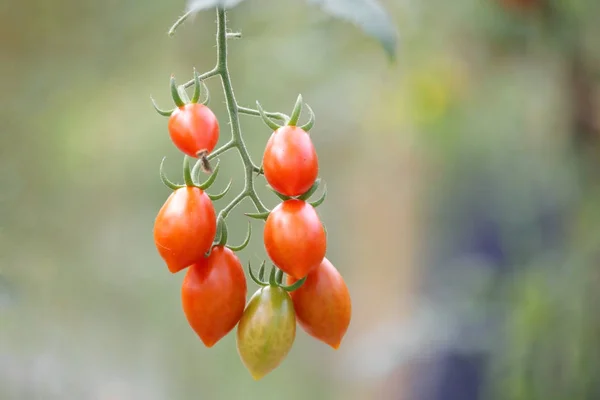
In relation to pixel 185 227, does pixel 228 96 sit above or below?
above

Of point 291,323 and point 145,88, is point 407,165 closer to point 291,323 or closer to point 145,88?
point 145,88

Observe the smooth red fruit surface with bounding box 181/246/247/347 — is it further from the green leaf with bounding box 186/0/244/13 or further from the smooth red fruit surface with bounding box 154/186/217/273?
the green leaf with bounding box 186/0/244/13

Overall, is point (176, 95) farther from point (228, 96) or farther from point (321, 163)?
point (321, 163)

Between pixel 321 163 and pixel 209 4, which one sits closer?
pixel 209 4

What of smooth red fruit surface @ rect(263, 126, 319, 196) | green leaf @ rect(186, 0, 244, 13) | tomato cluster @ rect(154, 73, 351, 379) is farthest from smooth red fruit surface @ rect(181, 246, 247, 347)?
green leaf @ rect(186, 0, 244, 13)

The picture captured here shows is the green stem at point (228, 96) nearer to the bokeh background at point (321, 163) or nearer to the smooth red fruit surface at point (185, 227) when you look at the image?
the smooth red fruit surface at point (185, 227)

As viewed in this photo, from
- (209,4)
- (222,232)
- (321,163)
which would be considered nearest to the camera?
(209,4)

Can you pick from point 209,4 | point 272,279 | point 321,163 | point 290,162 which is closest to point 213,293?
point 272,279

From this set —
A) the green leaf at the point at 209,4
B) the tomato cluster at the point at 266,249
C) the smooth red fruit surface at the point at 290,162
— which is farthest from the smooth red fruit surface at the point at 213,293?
the green leaf at the point at 209,4
